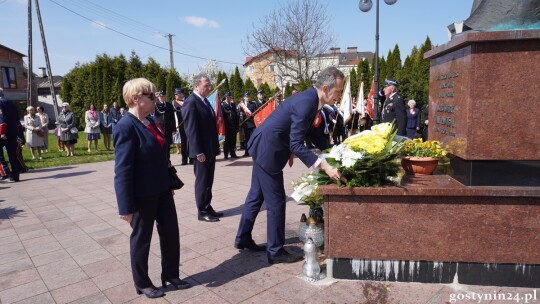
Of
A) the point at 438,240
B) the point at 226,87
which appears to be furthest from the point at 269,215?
the point at 226,87

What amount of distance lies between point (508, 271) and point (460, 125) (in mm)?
1227

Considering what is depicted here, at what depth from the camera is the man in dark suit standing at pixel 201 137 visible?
191 inches

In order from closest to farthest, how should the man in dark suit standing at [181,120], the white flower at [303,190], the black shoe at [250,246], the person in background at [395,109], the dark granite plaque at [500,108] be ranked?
A: the dark granite plaque at [500,108]
the white flower at [303,190]
the black shoe at [250,246]
the person in background at [395,109]
the man in dark suit standing at [181,120]

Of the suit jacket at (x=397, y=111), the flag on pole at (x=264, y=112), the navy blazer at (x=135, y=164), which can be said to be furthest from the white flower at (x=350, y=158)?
the flag on pole at (x=264, y=112)

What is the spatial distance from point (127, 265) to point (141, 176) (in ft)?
4.36

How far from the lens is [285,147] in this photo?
3473 mm

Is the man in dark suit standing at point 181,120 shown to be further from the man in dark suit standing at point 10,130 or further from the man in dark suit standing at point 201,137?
the man in dark suit standing at point 201,137

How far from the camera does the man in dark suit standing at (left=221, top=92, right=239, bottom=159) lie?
1159cm

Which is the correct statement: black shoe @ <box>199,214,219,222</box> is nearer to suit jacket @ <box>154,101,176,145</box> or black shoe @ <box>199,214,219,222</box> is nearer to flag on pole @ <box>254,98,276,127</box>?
suit jacket @ <box>154,101,176,145</box>

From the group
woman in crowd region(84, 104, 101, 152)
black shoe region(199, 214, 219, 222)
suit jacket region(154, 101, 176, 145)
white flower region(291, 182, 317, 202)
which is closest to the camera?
white flower region(291, 182, 317, 202)

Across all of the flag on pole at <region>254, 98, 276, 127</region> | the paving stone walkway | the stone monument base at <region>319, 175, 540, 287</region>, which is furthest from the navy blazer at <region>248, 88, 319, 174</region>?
the flag on pole at <region>254, 98, 276, 127</region>

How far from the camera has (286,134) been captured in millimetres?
3445

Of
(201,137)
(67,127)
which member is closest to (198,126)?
(201,137)

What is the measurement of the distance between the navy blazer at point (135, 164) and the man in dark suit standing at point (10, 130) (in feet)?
23.5
